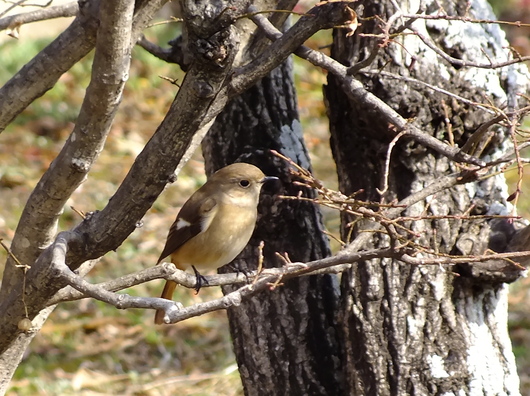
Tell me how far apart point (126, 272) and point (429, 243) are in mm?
4067

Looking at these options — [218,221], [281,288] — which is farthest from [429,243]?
[218,221]

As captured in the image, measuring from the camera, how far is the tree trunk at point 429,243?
3.63 m

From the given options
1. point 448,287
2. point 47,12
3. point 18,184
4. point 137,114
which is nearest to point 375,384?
point 448,287

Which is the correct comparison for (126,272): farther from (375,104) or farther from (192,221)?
(375,104)

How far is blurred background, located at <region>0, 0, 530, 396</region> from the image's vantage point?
20.4 feet

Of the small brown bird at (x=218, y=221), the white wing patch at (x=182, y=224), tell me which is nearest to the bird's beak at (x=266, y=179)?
the small brown bird at (x=218, y=221)

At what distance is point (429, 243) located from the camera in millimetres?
3688

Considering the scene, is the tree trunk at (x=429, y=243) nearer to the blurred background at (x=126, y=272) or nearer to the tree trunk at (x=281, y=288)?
the tree trunk at (x=281, y=288)

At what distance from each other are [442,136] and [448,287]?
0.69 m

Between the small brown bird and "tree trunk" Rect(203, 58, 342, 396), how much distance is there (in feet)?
0.36

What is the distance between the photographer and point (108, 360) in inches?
257

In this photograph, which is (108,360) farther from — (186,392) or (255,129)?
(255,129)

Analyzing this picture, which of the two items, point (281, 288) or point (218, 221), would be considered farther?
point (218, 221)

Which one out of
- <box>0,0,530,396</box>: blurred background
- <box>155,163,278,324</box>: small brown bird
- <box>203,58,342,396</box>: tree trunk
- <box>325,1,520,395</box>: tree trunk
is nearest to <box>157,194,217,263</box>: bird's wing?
<box>155,163,278,324</box>: small brown bird
